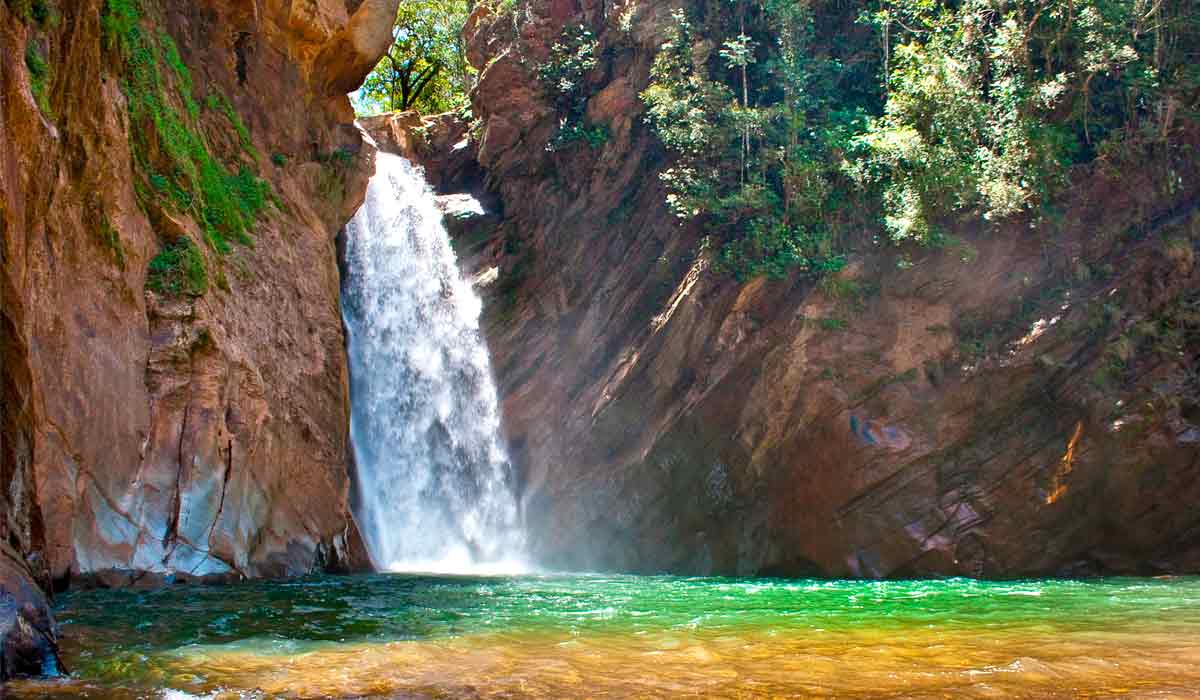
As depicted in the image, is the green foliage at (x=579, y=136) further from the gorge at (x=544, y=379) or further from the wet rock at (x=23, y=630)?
the wet rock at (x=23, y=630)

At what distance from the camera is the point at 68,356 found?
11305 millimetres

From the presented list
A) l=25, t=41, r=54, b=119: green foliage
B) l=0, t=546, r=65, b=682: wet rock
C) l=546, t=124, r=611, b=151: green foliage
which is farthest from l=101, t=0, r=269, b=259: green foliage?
l=0, t=546, r=65, b=682: wet rock

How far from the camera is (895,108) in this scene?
20.0 m

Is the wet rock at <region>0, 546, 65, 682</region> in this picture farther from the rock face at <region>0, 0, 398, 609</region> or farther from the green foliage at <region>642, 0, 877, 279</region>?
the green foliage at <region>642, 0, 877, 279</region>

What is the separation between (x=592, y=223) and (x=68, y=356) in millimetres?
14530

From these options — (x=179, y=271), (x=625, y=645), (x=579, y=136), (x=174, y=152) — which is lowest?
(x=625, y=645)

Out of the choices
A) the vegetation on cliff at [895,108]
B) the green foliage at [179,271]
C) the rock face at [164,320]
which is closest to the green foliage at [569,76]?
the vegetation on cliff at [895,108]

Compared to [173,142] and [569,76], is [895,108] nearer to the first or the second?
[569,76]

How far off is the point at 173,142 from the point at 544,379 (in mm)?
10073

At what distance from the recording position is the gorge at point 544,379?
8195 mm

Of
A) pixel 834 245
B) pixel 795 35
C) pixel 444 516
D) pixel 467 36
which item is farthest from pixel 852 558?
pixel 467 36

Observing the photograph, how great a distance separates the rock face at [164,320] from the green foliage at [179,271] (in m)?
0.09

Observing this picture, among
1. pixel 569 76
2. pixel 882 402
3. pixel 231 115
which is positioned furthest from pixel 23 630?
pixel 569 76

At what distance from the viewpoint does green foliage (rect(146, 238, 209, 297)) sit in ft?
45.7
